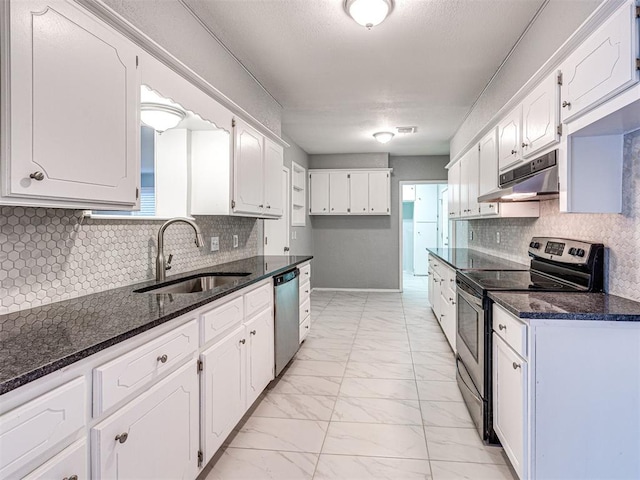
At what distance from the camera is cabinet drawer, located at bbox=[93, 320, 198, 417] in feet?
3.44

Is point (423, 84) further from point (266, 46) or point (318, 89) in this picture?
point (266, 46)

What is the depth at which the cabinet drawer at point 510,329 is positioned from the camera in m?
1.56

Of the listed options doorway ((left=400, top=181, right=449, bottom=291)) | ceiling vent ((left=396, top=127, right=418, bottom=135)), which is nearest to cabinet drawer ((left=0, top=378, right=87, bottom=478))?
ceiling vent ((left=396, top=127, right=418, bottom=135))

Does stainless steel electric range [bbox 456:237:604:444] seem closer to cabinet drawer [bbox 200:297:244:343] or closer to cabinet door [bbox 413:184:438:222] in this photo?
cabinet drawer [bbox 200:297:244:343]

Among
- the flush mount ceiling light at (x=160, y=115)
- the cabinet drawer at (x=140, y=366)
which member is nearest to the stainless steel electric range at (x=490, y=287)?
the cabinet drawer at (x=140, y=366)

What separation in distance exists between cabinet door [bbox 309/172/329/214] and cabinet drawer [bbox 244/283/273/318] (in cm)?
429

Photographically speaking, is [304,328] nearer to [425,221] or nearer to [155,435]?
[155,435]

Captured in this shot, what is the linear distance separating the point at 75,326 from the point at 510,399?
1.84 metres

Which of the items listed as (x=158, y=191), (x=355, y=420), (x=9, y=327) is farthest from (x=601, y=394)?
(x=158, y=191)

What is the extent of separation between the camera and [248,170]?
2.96 m

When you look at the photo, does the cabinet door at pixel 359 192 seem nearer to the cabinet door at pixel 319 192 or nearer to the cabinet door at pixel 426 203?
the cabinet door at pixel 319 192

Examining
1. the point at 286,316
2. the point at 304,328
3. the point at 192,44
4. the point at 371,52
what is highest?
the point at 371,52

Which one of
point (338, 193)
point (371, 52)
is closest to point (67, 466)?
point (371, 52)

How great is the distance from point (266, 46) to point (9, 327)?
8.21ft
